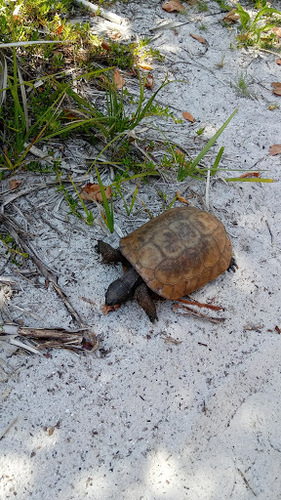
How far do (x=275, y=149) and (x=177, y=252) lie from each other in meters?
1.71

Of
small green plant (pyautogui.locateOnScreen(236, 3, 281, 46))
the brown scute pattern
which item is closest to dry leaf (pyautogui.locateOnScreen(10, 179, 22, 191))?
the brown scute pattern

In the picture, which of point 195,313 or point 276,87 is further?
point 276,87

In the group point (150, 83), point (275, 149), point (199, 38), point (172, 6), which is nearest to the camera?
point (275, 149)

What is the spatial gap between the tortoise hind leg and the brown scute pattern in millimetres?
72

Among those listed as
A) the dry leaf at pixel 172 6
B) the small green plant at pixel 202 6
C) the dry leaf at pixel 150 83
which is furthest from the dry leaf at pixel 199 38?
the dry leaf at pixel 150 83

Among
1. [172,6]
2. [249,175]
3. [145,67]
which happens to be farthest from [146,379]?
[172,6]

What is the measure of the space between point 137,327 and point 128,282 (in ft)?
0.95

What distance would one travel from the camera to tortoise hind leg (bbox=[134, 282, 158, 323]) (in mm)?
2588

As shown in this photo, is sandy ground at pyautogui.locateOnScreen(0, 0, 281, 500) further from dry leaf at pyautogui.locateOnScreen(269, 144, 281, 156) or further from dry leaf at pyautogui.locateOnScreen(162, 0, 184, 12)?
dry leaf at pyautogui.locateOnScreen(162, 0, 184, 12)

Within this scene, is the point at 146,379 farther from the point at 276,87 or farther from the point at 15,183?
the point at 276,87

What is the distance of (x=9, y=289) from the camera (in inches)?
103

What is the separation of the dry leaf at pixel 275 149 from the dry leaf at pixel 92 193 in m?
1.57

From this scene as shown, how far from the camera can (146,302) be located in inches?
102

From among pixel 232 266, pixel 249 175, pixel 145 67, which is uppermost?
pixel 145 67
